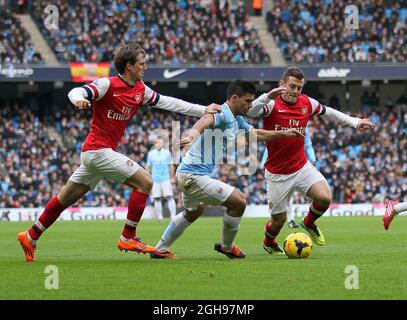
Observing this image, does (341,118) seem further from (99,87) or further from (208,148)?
(99,87)

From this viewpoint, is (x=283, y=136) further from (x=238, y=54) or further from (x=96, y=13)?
(x=96, y=13)

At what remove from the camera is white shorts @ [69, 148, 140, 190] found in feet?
38.0

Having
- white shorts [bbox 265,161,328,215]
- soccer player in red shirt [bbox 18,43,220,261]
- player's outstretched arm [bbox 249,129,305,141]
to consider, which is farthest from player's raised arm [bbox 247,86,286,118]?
soccer player in red shirt [bbox 18,43,220,261]

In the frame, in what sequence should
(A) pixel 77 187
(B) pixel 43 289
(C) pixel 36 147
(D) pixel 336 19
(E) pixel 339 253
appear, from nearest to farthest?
(B) pixel 43 289 < (A) pixel 77 187 < (E) pixel 339 253 < (C) pixel 36 147 < (D) pixel 336 19

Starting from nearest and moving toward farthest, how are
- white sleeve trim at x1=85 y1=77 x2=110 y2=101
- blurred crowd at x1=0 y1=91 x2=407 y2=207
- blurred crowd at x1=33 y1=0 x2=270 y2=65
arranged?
white sleeve trim at x1=85 y1=77 x2=110 y2=101, blurred crowd at x1=0 y1=91 x2=407 y2=207, blurred crowd at x1=33 y1=0 x2=270 y2=65

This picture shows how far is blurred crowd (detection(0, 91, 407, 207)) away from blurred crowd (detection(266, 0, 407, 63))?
2793mm

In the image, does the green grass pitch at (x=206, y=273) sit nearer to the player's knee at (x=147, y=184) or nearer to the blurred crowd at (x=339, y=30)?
the player's knee at (x=147, y=184)

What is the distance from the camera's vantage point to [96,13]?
3941 cm

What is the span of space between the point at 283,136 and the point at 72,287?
13.7ft

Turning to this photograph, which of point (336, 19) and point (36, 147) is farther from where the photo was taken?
point (336, 19)

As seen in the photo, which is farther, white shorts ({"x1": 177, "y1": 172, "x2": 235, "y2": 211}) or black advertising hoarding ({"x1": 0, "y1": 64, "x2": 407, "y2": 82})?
black advertising hoarding ({"x1": 0, "y1": 64, "x2": 407, "y2": 82})

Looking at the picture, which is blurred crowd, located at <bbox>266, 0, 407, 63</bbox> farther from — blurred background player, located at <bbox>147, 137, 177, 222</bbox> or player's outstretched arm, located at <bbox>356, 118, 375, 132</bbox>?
player's outstretched arm, located at <bbox>356, 118, 375, 132</bbox>

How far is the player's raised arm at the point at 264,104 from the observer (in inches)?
483

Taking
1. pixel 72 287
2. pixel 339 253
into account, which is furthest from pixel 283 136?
pixel 72 287
